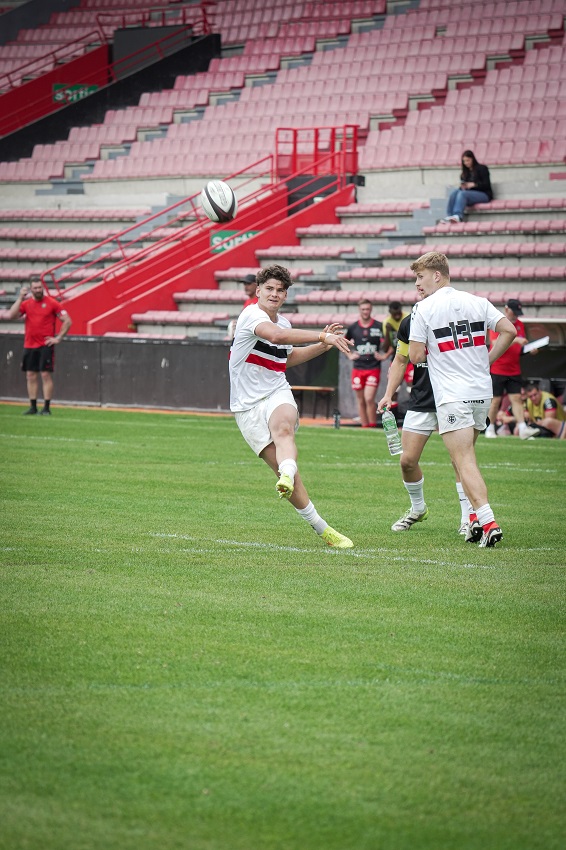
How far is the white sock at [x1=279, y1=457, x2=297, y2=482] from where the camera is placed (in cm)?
806

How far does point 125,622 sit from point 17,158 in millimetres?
31441

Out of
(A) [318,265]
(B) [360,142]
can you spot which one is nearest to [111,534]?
(A) [318,265]

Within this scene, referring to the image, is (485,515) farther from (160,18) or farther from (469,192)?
(160,18)

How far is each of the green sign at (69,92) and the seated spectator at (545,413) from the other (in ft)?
73.3

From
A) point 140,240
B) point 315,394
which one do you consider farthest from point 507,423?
point 140,240

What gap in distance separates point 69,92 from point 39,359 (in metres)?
18.2

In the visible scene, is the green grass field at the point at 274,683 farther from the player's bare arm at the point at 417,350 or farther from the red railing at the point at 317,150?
the red railing at the point at 317,150

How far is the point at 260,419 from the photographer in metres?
8.59

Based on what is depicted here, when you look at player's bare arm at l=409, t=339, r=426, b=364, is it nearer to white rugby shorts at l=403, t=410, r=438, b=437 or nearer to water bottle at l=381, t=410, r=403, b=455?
white rugby shorts at l=403, t=410, r=438, b=437

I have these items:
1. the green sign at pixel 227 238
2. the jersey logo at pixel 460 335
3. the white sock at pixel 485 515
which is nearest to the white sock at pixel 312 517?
the white sock at pixel 485 515

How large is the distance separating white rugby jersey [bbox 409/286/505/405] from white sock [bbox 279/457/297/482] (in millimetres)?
1251

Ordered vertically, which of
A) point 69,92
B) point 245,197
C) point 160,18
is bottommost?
point 245,197

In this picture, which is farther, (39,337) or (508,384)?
(39,337)

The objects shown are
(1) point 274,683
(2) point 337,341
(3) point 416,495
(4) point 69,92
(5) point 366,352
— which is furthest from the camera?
(4) point 69,92
